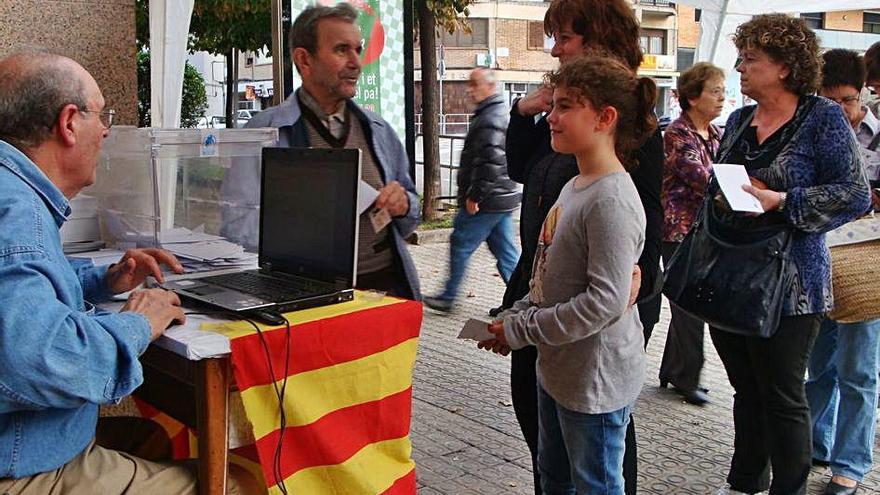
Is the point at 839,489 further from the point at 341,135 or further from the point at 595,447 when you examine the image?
the point at 341,135

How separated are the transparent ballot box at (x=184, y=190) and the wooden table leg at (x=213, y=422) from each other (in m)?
0.88

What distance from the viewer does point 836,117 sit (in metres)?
2.78

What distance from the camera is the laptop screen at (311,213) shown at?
2371 mm

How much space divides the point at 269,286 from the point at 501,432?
2085mm

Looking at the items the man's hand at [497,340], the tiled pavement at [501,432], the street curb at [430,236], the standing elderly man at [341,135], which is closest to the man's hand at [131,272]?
the standing elderly man at [341,135]

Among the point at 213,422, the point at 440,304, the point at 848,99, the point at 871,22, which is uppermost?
the point at 871,22

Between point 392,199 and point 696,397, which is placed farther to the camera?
point 696,397

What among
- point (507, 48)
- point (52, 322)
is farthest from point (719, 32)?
point (507, 48)

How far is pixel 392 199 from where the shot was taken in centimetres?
292

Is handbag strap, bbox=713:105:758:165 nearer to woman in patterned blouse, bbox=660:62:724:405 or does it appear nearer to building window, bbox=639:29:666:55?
woman in patterned blouse, bbox=660:62:724:405

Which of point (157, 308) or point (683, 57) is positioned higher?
point (683, 57)

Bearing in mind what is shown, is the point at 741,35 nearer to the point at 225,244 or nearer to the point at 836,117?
the point at 836,117

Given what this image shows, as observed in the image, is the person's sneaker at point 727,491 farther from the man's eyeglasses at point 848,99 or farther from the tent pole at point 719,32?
the tent pole at point 719,32

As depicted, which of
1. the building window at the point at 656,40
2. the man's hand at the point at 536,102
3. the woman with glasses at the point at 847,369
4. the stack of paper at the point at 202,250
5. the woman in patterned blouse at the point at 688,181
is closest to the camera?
the man's hand at the point at 536,102
